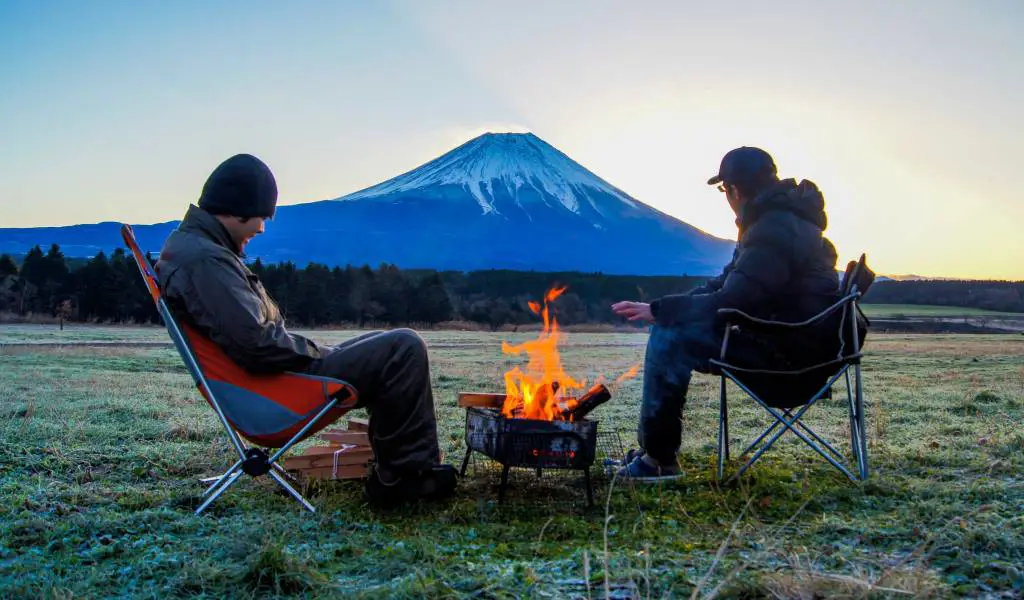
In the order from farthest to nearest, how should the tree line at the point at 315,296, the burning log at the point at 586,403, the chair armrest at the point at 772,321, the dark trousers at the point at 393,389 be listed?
the tree line at the point at 315,296
the burning log at the point at 586,403
the chair armrest at the point at 772,321
the dark trousers at the point at 393,389

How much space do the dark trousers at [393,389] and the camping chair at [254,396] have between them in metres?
0.10

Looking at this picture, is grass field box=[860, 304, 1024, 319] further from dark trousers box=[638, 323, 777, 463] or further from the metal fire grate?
the metal fire grate

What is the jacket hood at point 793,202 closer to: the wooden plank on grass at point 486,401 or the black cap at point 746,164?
the black cap at point 746,164

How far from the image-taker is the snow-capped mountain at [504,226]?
414ft

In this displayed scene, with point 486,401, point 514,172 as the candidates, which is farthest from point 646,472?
point 514,172

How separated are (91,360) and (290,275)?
1202 inches

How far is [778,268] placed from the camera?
12.8 ft

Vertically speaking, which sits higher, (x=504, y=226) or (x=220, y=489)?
(x=504, y=226)

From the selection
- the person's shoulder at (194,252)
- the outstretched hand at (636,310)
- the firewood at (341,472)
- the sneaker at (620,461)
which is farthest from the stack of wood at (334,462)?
the outstretched hand at (636,310)

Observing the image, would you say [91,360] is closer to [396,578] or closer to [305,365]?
[305,365]

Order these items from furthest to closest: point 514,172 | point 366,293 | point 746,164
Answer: point 514,172
point 366,293
point 746,164

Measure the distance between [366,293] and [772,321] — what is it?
134ft

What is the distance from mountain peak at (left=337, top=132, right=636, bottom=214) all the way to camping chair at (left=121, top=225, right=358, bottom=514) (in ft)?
371

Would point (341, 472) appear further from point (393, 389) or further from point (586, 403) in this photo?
point (586, 403)
